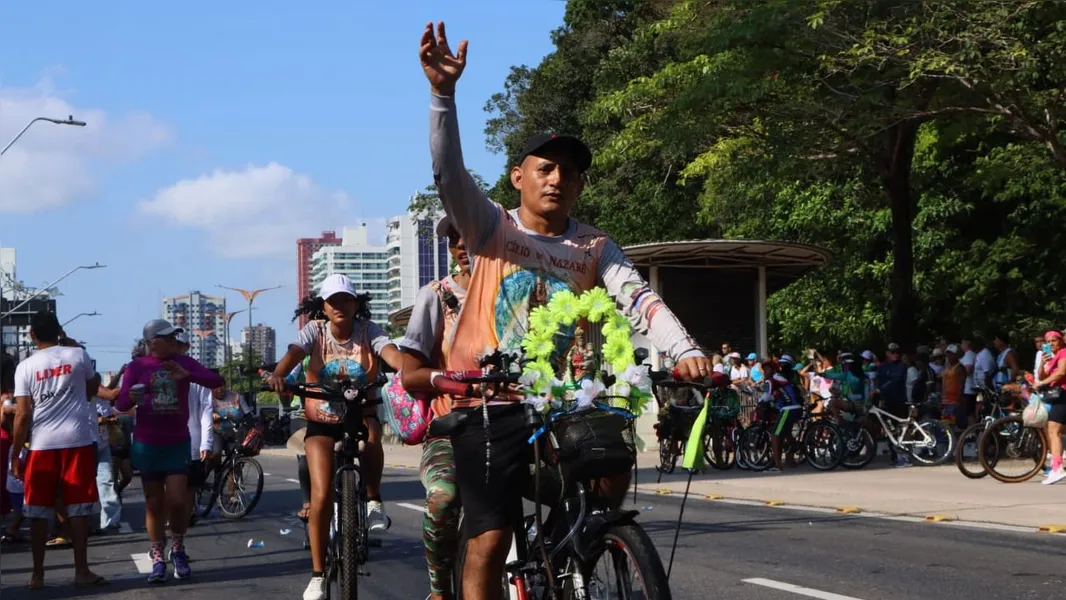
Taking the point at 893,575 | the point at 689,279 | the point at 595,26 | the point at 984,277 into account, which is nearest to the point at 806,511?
the point at 893,575

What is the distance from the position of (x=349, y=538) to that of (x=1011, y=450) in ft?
39.6

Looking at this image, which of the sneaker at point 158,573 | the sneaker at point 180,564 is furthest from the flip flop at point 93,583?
the sneaker at point 180,564

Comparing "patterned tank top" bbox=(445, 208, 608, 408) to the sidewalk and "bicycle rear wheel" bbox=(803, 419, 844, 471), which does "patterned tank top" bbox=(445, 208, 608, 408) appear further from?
"bicycle rear wheel" bbox=(803, 419, 844, 471)

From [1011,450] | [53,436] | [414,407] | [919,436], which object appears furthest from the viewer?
[919,436]

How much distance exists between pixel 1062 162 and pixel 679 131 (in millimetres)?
6305

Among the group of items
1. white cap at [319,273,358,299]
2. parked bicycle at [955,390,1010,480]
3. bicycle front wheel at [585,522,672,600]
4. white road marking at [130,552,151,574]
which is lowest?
white road marking at [130,552,151,574]

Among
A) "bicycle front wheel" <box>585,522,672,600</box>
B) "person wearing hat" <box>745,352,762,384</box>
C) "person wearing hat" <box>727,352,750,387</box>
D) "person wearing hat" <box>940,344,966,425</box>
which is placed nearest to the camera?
"bicycle front wheel" <box>585,522,672,600</box>

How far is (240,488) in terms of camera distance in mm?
15906

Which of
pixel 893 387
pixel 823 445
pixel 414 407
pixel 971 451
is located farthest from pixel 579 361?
pixel 893 387

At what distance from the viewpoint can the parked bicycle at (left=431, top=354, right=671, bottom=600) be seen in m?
4.30

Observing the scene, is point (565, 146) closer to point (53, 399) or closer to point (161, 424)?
point (161, 424)

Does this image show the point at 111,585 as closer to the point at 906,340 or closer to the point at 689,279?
the point at 906,340

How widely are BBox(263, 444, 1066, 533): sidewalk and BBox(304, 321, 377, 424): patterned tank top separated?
6.32 metres

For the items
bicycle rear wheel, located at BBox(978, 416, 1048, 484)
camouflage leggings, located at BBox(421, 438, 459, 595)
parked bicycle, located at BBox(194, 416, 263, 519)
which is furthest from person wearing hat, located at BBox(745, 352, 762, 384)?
camouflage leggings, located at BBox(421, 438, 459, 595)
